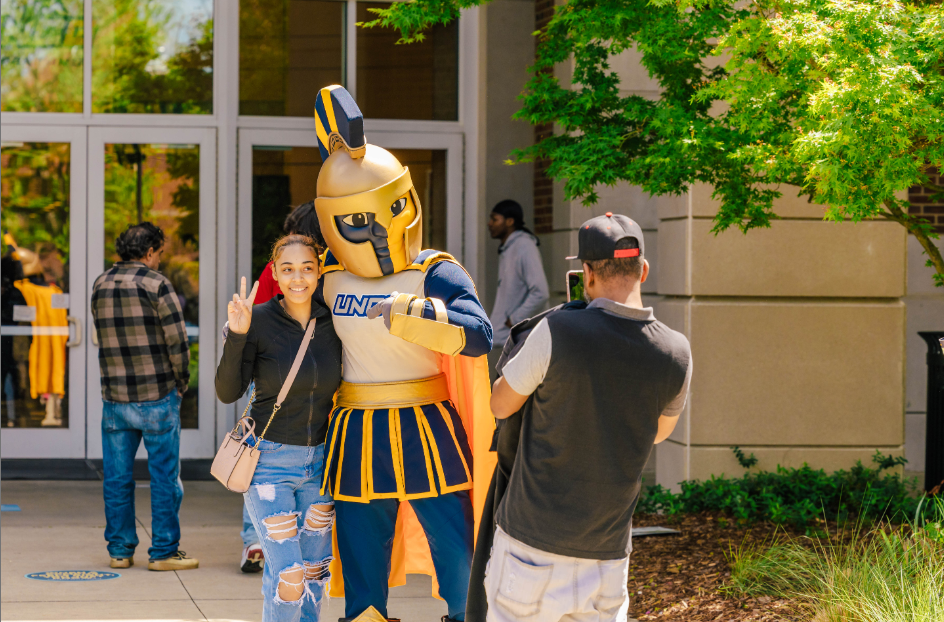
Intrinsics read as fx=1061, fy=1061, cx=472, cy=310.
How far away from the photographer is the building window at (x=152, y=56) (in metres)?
8.98

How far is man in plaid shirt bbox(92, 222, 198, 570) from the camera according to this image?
5746mm

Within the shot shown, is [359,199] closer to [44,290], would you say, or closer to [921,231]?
[921,231]

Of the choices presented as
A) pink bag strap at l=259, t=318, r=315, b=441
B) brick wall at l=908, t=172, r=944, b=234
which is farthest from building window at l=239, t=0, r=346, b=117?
pink bag strap at l=259, t=318, r=315, b=441

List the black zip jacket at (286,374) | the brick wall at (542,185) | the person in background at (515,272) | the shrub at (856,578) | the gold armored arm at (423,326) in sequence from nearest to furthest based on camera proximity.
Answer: the gold armored arm at (423,326) → the black zip jacket at (286,374) → the shrub at (856,578) → the person in background at (515,272) → the brick wall at (542,185)

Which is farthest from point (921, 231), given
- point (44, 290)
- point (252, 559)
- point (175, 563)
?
point (44, 290)

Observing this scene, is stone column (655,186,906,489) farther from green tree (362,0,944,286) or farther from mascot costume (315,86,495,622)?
mascot costume (315,86,495,622)

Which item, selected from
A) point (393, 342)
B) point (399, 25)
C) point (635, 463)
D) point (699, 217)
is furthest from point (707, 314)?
point (635, 463)

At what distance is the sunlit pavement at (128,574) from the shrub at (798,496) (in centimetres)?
187

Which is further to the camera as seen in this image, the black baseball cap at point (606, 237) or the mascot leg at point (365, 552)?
the mascot leg at point (365, 552)

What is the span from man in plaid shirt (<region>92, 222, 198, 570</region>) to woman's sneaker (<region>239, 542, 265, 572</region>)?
0.31 m

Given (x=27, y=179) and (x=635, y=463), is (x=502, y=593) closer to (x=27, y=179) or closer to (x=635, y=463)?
(x=635, y=463)

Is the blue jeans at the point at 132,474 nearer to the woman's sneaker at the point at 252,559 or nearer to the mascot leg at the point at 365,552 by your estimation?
the woman's sneaker at the point at 252,559

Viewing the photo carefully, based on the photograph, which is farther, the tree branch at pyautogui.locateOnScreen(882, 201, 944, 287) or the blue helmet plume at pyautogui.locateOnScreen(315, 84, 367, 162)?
the tree branch at pyautogui.locateOnScreen(882, 201, 944, 287)

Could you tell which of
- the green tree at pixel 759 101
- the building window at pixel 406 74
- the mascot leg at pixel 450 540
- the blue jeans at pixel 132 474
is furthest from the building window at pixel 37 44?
the mascot leg at pixel 450 540
